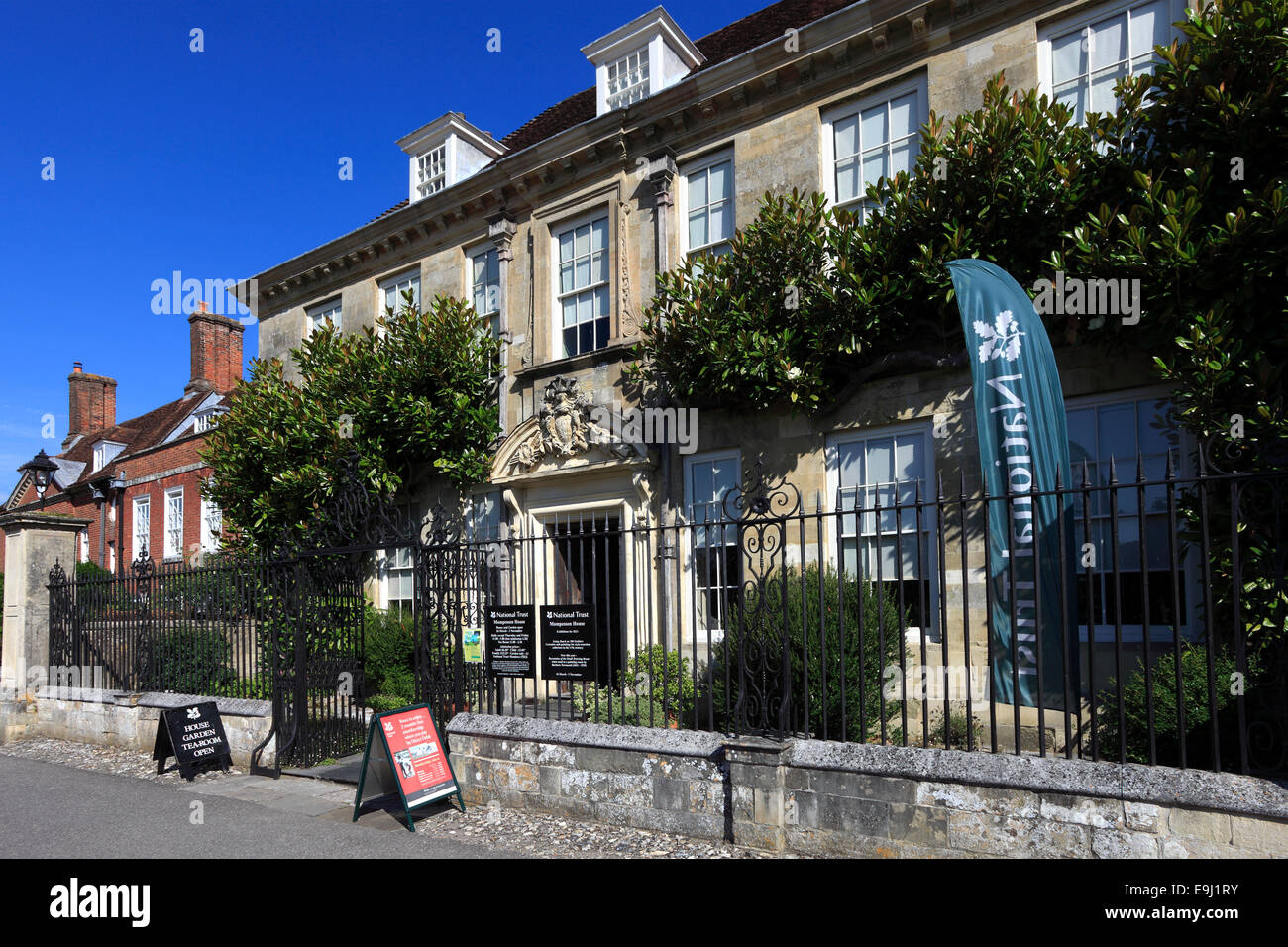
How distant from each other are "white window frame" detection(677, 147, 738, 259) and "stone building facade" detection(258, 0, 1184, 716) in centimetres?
3

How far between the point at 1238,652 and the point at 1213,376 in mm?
3142

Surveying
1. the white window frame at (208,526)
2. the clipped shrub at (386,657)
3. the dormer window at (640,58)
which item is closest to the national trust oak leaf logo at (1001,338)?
the dormer window at (640,58)

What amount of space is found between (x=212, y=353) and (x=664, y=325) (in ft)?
78.8

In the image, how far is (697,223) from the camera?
1179cm

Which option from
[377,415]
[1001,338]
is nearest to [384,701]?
[377,415]

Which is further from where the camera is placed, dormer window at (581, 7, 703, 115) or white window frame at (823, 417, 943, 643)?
dormer window at (581, 7, 703, 115)

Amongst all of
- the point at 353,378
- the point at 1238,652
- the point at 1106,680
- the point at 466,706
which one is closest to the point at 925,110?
the point at 1106,680

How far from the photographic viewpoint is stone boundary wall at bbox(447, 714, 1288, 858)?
4.54 metres

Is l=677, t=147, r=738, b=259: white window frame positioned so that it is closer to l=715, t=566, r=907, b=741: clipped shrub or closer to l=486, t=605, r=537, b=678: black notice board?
l=715, t=566, r=907, b=741: clipped shrub

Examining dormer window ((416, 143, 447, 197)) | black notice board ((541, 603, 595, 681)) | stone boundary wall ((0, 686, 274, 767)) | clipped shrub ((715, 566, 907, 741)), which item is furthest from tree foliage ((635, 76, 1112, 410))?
dormer window ((416, 143, 447, 197))

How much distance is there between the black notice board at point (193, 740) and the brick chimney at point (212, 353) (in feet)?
71.4

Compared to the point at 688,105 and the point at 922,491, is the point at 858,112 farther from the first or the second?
the point at 922,491

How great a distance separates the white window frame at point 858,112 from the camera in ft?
32.4

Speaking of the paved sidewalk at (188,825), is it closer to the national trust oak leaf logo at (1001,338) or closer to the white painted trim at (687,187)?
the national trust oak leaf logo at (1001,338)
